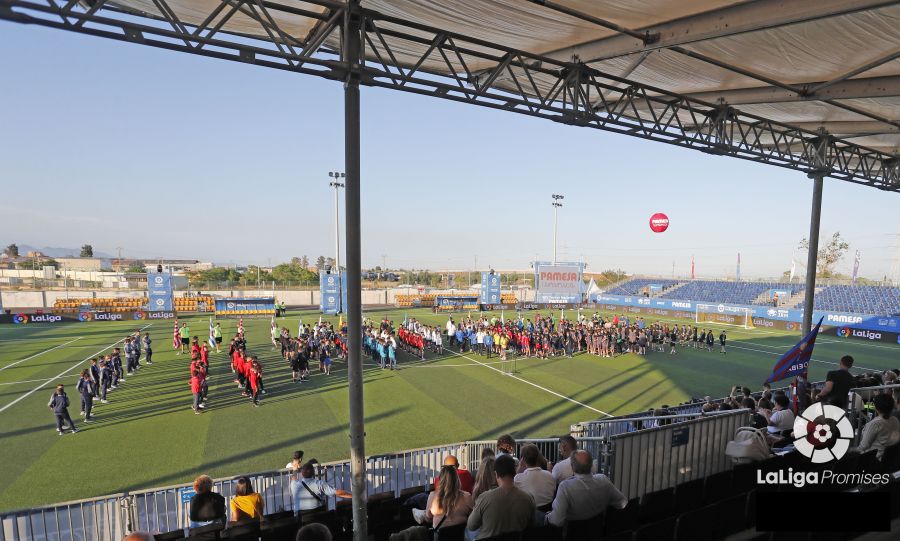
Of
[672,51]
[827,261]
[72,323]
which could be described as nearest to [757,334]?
[672,51]

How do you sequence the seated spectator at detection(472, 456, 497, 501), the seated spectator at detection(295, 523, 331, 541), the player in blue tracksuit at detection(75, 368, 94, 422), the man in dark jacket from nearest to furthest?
the seated spectator at detection(295, 523, 331, 541)
the seated spectator at detection(472, 456, 497, 501)
the man in dark jacket
the player in blue tracksuit at detection(75, 368, 94, 422)

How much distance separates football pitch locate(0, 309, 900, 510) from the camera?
9445 mm

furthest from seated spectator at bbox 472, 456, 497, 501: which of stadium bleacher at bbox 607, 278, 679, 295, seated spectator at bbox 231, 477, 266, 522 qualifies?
stadium bleacher at bbox 607, 278, 679, 295

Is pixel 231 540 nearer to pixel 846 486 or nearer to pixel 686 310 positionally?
pixel 846 486

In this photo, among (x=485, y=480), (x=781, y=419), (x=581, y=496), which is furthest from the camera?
(x=781, y=419)

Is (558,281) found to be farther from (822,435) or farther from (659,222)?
(822,435)

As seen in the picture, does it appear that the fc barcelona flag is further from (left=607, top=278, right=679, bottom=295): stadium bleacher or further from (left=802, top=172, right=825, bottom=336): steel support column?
(left=607, top=278, right=679, bottom=295): stadium bleacher

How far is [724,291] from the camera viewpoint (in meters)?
46.8

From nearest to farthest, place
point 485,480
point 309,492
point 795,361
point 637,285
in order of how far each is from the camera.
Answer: point 485,480 → point 309,492 → point 795,361 → point 637,285

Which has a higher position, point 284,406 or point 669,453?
point 669,453

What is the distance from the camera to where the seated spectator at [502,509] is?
3600 mm

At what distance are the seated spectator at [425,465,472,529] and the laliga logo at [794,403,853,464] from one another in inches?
177

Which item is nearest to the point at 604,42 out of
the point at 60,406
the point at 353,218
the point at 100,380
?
the point at 353,218

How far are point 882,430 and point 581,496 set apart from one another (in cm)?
450
